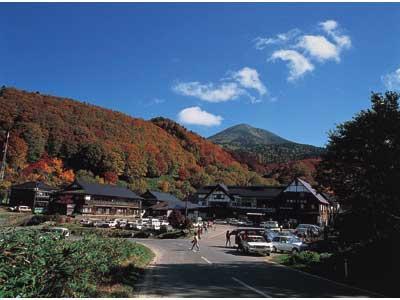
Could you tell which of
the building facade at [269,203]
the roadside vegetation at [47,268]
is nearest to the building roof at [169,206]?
the building facade at [269,203]

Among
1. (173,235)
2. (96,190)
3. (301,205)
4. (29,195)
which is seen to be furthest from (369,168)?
(29,195)

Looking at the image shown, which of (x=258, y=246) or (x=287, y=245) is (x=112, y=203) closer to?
(x=287, y=245)

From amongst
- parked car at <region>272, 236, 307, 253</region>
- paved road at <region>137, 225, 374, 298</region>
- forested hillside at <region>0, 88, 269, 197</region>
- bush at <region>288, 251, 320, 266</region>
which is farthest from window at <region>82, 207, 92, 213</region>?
paved road at <region>137, 225, 374, 298</region>

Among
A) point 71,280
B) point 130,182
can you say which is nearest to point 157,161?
point 130,182

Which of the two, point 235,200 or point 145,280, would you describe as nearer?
point 145,280

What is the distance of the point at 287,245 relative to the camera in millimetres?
33625

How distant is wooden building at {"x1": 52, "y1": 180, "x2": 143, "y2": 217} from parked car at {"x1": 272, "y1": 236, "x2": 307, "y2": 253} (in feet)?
172

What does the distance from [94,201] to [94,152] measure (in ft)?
158

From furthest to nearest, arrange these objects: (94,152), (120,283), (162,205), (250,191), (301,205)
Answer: (94,152)
(250,191)
(162,205)
(301,205)
(120,283)

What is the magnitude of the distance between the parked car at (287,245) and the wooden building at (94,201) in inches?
2060

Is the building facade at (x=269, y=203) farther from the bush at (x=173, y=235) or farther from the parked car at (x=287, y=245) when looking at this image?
the parked car at (x=287, y=245)

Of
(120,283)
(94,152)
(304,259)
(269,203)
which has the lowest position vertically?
(120,283)

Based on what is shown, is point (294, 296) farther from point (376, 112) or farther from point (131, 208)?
point (131, 208)

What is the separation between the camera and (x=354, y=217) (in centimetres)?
1969
